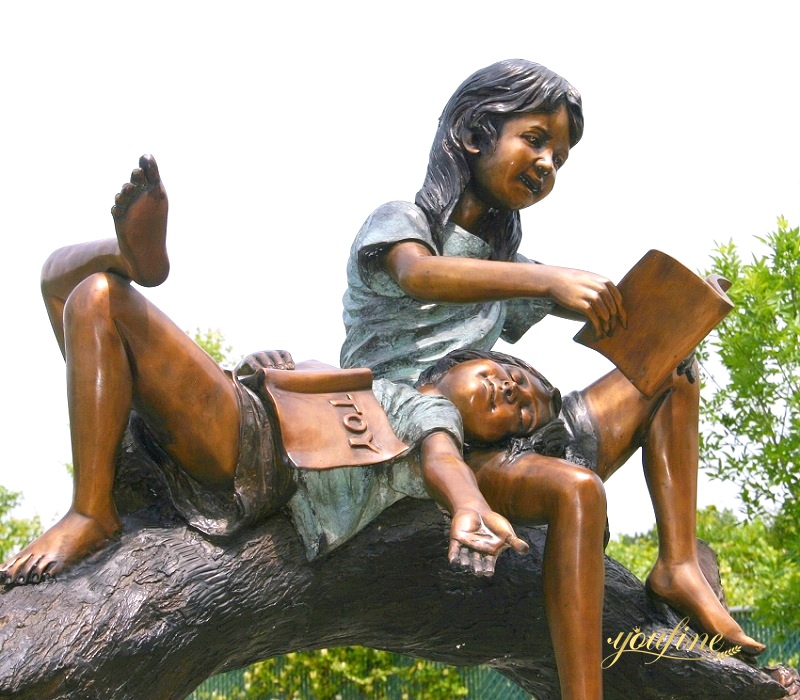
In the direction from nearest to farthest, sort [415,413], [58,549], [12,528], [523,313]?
[58,549]
[415,413]
[523,313]
[12,528]

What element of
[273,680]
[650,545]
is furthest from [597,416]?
[650,545]

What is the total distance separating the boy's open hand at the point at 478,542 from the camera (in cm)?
246

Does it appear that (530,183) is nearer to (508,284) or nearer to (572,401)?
(508,284)

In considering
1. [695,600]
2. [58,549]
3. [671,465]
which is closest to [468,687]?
[695,600]

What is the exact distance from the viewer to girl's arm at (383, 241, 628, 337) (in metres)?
2.99

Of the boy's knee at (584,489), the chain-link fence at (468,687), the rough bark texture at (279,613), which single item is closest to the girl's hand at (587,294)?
the boy's knee at (584,489)

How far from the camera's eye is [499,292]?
3.08 m

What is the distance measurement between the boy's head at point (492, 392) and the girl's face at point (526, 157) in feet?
1.65

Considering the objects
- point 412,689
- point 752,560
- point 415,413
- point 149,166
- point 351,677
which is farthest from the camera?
point 412,689

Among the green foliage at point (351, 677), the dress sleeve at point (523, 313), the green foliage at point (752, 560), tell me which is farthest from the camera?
the green foliage at point (351, 677)

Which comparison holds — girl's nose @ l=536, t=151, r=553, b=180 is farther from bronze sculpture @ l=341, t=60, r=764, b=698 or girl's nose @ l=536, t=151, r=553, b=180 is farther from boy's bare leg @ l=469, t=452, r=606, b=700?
boy's bare leg @ l=469, t=452, r=606, b=700

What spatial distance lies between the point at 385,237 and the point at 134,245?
793 millimetres

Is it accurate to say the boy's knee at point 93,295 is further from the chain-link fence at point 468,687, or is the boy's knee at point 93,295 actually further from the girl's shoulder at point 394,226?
the chain-link fence at point 468,687

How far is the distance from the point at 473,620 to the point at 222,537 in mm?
820
